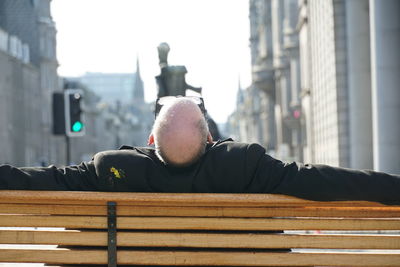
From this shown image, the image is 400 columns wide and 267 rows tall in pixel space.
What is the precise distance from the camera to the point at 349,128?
29078 millimetres

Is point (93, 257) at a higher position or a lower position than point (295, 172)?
lower

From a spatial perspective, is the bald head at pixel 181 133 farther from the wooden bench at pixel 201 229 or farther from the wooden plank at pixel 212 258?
the wooden plank at pixel 212 258

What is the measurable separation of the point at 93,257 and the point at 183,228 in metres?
0.39

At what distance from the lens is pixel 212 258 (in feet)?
12.5

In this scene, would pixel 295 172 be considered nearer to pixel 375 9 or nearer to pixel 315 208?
pixel 315 208

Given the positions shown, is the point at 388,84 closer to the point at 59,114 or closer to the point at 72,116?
the point at 72,116

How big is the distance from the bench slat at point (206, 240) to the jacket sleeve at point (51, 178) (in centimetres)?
24

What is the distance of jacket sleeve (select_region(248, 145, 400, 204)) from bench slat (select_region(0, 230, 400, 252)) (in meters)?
0.18

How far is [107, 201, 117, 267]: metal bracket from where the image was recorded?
12.6 ft

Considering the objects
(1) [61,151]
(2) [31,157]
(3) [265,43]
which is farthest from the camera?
(1) [61,151]

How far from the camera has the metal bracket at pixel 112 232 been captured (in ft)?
12.6

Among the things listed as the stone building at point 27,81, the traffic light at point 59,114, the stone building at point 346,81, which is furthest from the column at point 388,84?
the stone building at point 27,81

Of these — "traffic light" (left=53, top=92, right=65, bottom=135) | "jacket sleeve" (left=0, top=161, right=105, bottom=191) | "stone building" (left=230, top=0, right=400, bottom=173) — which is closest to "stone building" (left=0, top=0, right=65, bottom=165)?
"stone building" (left=230, top=0, right=400, bottom=173)

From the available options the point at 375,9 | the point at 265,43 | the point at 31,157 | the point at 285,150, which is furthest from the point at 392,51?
the point at 31,157
